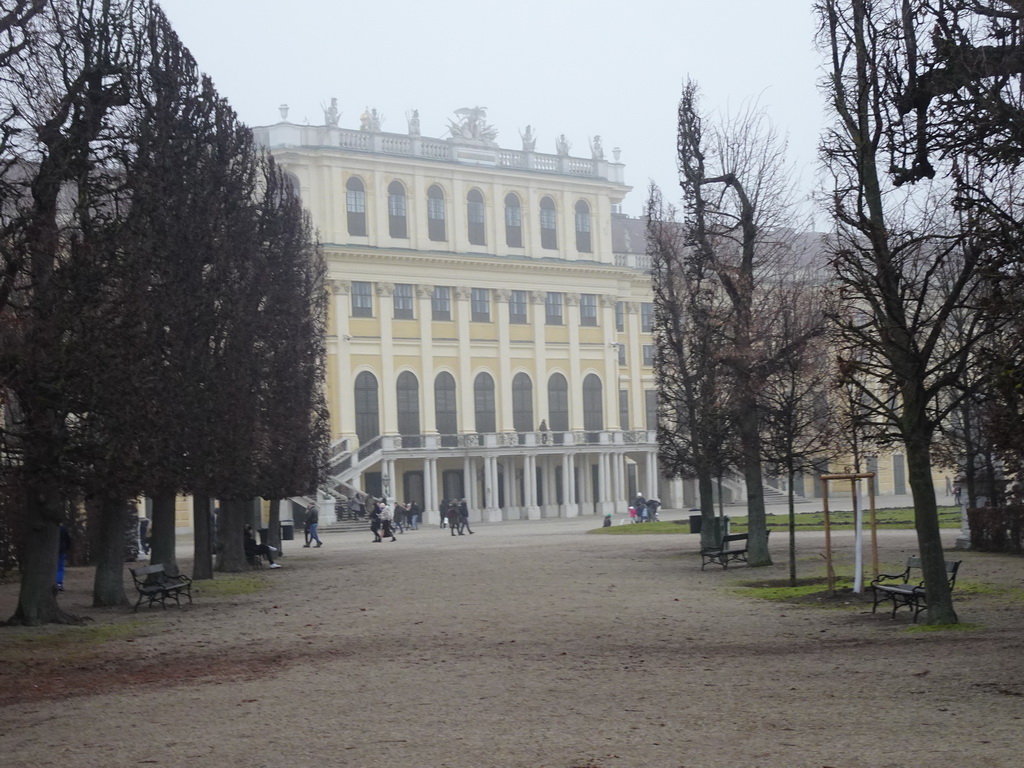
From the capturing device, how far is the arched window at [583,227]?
81.2 metres

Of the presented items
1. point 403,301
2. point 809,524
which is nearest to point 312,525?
point 809,524

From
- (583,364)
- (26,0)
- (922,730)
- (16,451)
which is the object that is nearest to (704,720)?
(922,730)

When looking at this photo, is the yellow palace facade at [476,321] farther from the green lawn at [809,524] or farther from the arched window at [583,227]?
the green lawn at [809,524]

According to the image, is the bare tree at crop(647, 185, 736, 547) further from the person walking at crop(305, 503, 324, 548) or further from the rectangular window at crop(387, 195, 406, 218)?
the rectangular window at crop(387, 195, 406, 218)

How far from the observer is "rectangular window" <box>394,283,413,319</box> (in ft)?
245

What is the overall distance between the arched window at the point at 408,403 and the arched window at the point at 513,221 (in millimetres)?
10018

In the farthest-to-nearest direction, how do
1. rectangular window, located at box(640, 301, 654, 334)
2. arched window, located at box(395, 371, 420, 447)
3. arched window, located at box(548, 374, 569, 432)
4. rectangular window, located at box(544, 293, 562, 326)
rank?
rectangular window, located at box(640, 301, 654, 334) → rectangular window, located at box(544, 293, 562, 326) → arched window, located at box(548, 374, 569, 432) → arched window, located at box(395, 371, 420, 447)

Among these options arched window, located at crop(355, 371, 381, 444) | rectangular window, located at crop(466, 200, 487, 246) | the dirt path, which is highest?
rectangular window, located at crop(466, 200, 487, 246)

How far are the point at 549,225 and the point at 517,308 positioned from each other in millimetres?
5271

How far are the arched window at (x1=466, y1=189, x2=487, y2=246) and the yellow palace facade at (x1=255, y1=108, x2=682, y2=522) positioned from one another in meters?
0.11

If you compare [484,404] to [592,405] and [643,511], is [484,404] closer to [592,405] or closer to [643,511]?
[592,405]

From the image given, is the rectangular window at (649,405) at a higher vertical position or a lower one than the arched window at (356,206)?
lower

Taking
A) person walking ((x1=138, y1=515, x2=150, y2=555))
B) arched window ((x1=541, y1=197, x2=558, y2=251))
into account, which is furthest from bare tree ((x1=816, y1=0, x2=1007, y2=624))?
arched window ((x1=541, y1=197, x2=558, y2=251))

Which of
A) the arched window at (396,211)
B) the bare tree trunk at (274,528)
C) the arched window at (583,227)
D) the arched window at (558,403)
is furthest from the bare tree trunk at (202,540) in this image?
the arched window at (583,227)
